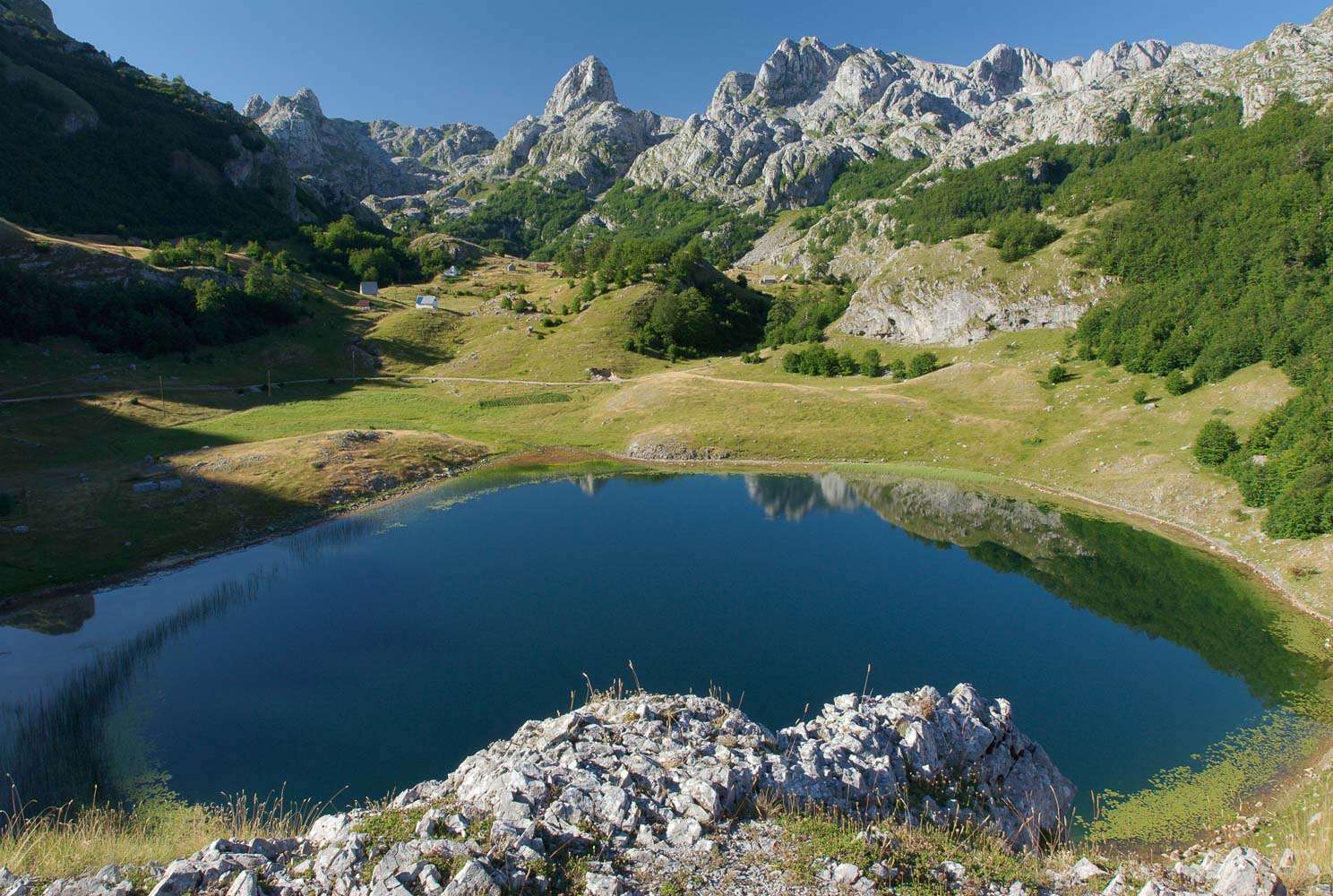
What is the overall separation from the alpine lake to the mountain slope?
12261cm

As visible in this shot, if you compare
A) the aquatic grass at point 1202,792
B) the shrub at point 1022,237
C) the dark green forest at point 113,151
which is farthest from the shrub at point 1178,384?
the dark green forest at point 113,151

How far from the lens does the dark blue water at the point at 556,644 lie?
73.3 feet

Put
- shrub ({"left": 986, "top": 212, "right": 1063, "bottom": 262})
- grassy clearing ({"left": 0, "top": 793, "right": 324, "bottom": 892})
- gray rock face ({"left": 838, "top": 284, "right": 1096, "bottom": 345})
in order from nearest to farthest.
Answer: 1. grassy clearing ({"left": 0, "top": 793, "right": 324, "bottom": 892})
2. gray rock face ({"left": 838, "top": 284, "right": 1096, "bottom": 345})
3. shrub ({"left": 986, "top": 212, "right": 1063, "bottom": 262})

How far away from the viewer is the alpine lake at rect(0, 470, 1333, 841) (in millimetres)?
21703

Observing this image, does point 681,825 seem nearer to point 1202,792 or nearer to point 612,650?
point 612,650

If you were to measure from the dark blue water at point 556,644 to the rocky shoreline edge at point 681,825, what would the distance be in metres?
7.50

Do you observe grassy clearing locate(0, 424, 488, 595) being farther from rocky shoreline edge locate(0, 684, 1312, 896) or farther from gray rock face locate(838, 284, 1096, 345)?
gray rock face locate(838, 284, 1096, 345)

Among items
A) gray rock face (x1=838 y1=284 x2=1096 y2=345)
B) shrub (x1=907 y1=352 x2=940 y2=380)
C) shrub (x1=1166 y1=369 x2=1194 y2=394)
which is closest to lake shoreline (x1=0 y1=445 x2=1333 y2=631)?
shrub (x1=1166 y1=369 x2=1194 y2=394)

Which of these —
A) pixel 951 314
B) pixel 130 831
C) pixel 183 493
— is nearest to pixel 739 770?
pixel 130 831

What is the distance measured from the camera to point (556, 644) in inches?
1142

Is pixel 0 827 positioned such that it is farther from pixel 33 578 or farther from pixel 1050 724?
pixel 1050 724

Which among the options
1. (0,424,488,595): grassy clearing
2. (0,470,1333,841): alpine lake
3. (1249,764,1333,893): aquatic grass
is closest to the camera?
(1249,764,1333,893): aquatic grass

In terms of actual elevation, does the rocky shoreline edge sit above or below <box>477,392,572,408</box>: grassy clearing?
below

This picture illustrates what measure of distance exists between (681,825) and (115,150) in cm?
18543
